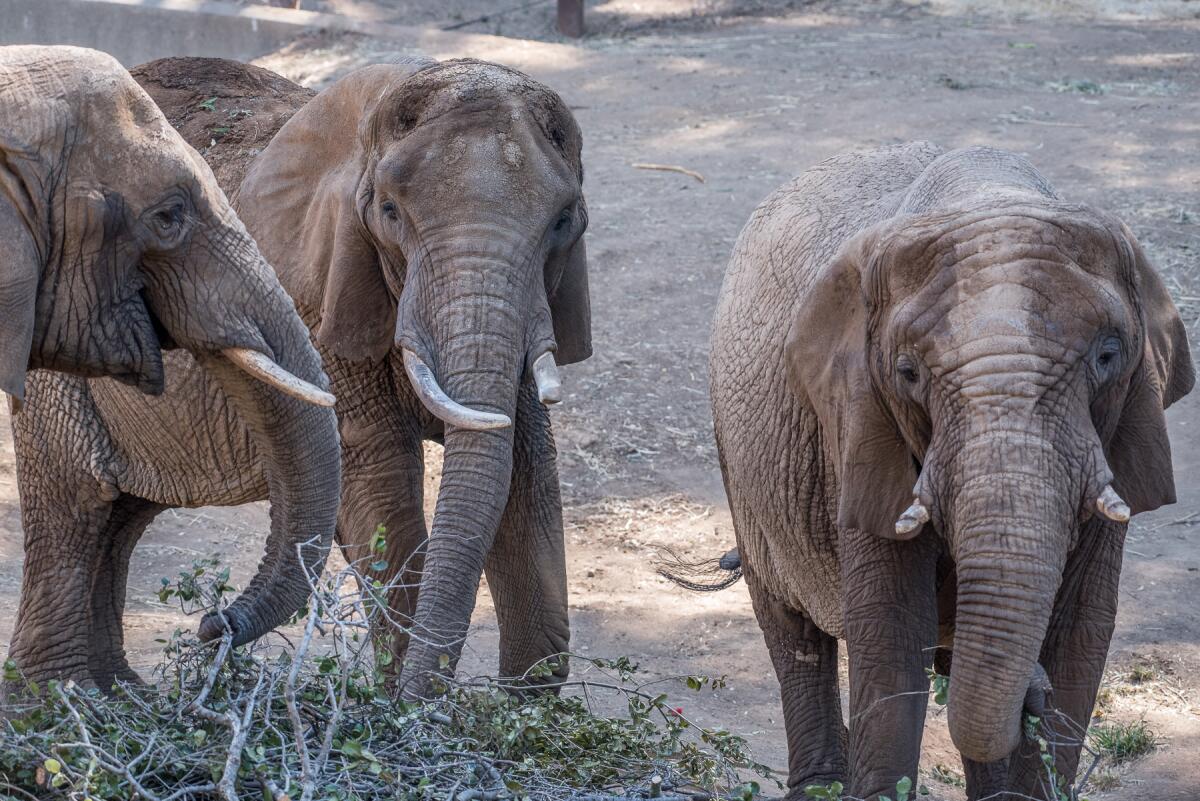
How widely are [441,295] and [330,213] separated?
687 mm

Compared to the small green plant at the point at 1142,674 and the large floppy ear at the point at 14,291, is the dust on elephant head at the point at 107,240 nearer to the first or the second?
the large floppy ear at the point at 14,291

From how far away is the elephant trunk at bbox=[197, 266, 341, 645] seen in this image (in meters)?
4.29

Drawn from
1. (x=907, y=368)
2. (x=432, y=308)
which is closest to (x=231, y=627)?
(x=432, y=308)

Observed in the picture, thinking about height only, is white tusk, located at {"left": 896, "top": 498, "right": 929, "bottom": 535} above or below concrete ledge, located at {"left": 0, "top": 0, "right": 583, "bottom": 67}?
above

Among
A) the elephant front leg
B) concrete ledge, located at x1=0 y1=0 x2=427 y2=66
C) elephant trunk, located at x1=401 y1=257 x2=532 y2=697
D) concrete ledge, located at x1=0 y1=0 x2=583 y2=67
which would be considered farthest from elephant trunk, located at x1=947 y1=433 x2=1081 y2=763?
concrete ledge, located at x1=0 y1=0 x2=427 y2=66

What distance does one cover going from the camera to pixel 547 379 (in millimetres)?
4688

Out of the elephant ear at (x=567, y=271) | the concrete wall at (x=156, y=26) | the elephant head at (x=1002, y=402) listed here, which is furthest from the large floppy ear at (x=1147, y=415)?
the concrete wall at (x=156, y=26)

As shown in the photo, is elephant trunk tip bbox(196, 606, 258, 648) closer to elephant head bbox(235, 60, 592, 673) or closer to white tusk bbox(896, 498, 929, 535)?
elephant head bbox(235, 60, 592, 673)

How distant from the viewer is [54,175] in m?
3.94

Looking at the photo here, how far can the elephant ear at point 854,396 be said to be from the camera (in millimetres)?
4012

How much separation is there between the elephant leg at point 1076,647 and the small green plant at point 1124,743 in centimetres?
153

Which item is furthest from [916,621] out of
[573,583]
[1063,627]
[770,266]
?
[573,583]

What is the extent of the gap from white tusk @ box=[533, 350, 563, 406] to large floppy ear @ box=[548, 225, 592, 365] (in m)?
0.35

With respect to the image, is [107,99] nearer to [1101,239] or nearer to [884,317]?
[884,317]
